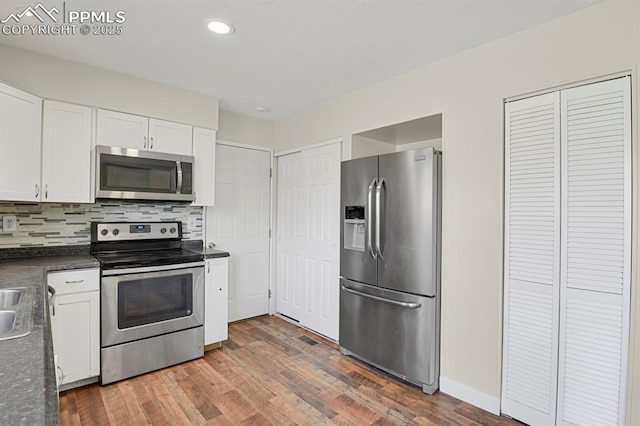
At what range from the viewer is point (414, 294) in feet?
8.13

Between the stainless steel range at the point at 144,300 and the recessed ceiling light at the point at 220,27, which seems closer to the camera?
the recessed ceiling light at the point at 220,27

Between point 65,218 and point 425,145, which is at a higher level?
point 425,145

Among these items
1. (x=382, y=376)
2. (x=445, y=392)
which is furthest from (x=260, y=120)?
(x=445, y=392)

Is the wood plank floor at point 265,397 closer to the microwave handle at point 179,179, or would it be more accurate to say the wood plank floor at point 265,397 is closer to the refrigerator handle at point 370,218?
the refrigerator handle at point 370,218

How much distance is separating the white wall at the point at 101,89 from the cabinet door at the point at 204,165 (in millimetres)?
111

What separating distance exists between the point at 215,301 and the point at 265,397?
42.8 inches

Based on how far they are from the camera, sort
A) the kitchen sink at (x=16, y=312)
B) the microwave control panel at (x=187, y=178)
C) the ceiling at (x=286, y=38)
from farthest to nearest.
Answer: the microwave control panel at (x=187, y=178)
the ceiling at (x=286, y=38)
the kitchen sink at (x=16, y=312)

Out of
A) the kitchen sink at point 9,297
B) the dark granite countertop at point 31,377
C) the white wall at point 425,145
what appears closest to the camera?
the dark granite countertop at point 31,377

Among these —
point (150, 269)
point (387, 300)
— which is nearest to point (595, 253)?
point (387, 300)

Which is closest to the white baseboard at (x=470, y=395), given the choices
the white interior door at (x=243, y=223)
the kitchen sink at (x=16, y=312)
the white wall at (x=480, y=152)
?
the white wall at (x=480, y=152)

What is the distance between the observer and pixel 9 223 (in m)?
2.50

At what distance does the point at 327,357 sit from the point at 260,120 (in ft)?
9.19

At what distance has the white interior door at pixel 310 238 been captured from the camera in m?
3.39

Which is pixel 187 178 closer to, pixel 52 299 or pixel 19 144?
pixel 19 144
